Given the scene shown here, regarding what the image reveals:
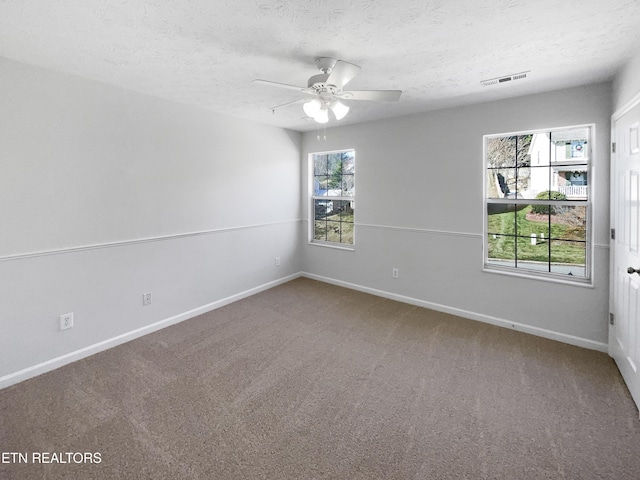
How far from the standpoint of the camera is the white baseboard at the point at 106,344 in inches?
94.3

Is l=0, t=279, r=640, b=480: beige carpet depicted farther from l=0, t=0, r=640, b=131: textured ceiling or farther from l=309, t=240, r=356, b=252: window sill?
l=0, t=0, r=640, b=131: textured ceiling

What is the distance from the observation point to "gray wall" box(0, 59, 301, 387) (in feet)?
7.77

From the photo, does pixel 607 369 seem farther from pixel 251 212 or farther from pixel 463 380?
pixel 251 212

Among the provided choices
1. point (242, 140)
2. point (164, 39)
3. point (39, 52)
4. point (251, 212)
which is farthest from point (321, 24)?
point (251, 212)

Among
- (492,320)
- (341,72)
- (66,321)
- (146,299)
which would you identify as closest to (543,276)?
(492,320)

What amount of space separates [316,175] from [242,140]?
54.8 inches

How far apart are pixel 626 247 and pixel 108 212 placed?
416cm

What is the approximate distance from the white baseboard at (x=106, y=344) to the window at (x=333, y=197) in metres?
1.50

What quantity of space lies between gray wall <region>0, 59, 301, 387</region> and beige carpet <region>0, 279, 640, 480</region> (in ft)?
1.13

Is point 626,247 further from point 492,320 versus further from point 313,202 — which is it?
point 313,202

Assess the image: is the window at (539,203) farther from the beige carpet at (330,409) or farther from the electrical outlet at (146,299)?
the electrical outlet at (146,299)

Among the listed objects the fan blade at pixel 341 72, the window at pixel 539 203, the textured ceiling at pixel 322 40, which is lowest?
the window at pixel 539 203

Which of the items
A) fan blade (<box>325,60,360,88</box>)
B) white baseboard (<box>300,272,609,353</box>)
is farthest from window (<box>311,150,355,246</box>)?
fan blade (<box>325,60,360,88</box>)

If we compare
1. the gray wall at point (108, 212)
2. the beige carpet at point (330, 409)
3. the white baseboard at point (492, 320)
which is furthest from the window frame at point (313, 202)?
the beige carpet at point (330, 409)
